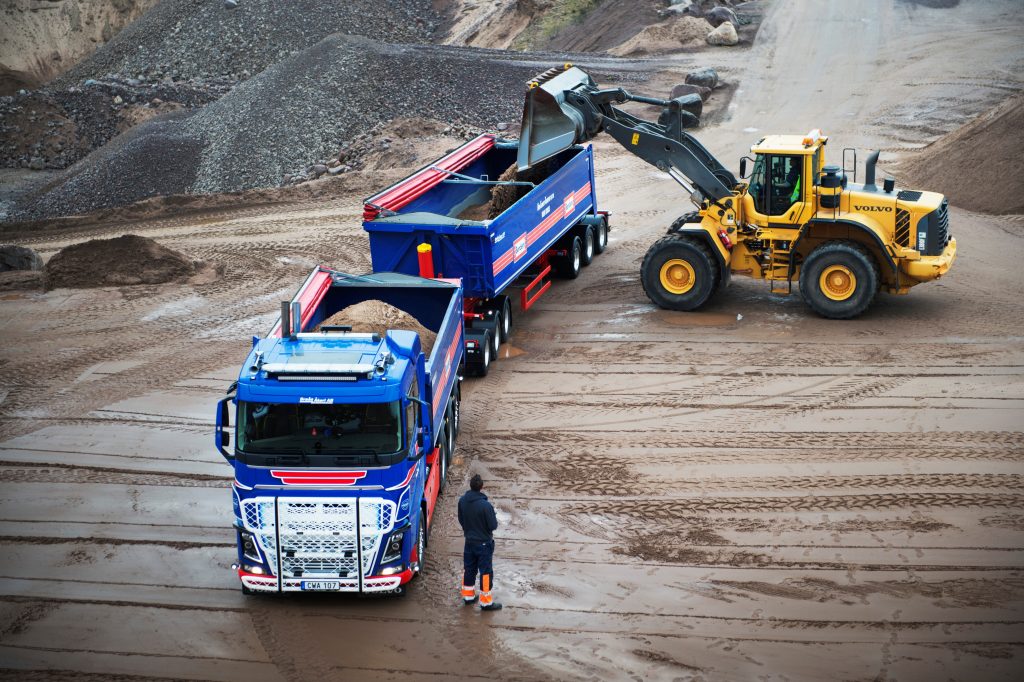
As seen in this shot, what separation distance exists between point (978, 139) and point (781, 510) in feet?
53.3

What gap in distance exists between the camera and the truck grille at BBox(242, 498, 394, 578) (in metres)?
9.86

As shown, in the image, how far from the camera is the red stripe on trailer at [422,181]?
1666 centimetres

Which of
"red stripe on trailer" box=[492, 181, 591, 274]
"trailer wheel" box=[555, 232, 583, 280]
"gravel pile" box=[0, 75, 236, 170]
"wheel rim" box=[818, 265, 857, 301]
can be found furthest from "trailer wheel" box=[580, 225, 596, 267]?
"gravel pile" box=[0, 75, 236, 170]

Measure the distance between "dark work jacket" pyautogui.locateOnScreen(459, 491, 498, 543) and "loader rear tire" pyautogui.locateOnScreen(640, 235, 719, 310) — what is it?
29.1 feet

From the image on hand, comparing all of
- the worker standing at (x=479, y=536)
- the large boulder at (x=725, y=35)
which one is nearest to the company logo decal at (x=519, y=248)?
the worker standing at (x=479, y=536)

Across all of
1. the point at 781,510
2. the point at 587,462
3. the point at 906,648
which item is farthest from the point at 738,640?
the point at 587,462

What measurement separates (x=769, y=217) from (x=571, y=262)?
13.4ft

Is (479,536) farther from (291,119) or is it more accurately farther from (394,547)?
(291,119)

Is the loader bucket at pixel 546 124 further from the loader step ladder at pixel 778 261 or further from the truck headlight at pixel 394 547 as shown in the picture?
the truck headlight at pixel 394 547

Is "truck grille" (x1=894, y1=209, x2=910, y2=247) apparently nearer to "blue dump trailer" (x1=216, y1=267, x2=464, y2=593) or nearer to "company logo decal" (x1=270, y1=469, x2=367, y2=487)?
"blue dump trailer" (x1=216, y1=267, x2=464, y2=593)

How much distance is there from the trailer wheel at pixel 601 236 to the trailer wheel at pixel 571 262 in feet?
3.51

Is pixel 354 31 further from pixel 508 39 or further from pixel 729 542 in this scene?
pixel 729 542

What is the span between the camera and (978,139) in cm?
2467

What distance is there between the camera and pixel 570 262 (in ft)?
65.9
